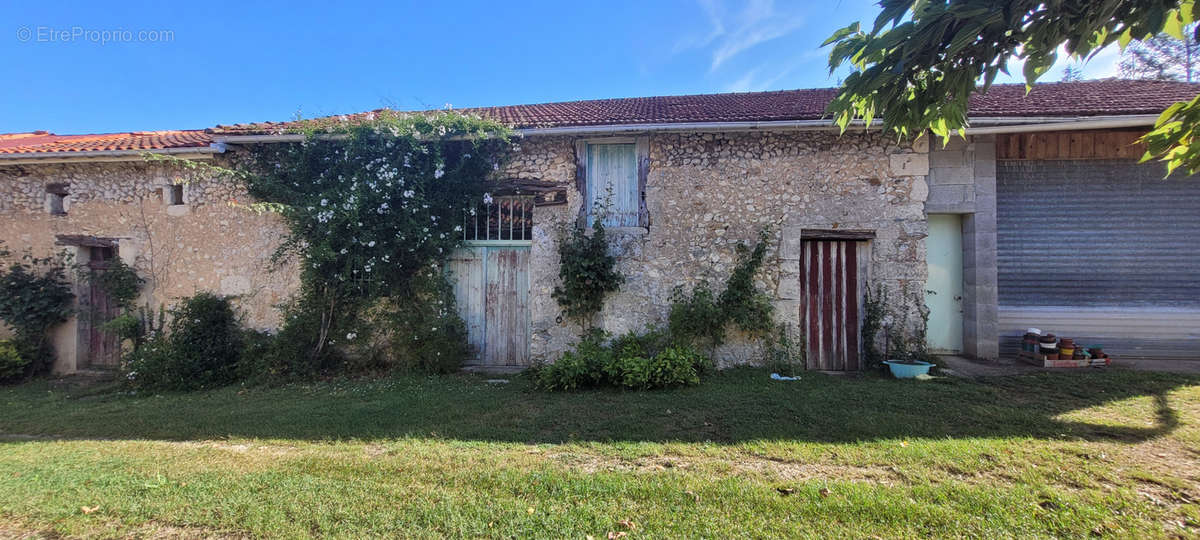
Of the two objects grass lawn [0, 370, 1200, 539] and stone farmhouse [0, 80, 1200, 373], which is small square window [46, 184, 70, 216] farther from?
grass lawn [0, 370, 1200, 539]

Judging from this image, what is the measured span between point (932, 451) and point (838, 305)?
3.15 m

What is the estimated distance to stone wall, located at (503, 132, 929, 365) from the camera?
19.1 feet

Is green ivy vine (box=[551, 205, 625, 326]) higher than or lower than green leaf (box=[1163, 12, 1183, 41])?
lower

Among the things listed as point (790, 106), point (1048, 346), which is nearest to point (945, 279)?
point (1048, 346)

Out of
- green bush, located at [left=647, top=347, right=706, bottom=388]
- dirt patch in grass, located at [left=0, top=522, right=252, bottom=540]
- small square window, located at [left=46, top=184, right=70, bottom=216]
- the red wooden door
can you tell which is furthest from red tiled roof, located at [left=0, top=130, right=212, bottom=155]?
the red wooden door

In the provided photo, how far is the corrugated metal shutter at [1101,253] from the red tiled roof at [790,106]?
856 mm

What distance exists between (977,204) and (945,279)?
3.52ft

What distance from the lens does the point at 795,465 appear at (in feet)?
9.76

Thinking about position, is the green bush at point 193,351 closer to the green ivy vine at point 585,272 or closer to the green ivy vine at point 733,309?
the green ivy vine at point 585,272

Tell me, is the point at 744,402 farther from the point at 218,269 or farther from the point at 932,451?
the point at 218,269

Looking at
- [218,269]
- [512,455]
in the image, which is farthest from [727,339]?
[218,269]

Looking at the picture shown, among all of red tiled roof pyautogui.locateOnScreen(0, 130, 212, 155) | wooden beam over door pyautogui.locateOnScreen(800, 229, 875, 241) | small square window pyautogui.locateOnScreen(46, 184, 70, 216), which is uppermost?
red tiled roof pyautogui.locateOnScreen(0, 130, 212, 155)

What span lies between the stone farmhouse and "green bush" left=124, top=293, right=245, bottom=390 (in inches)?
14.9

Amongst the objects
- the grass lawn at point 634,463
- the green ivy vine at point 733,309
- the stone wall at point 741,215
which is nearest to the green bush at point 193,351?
the grass lawn at point 634,463
